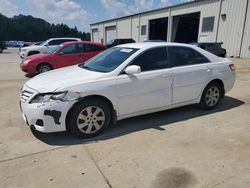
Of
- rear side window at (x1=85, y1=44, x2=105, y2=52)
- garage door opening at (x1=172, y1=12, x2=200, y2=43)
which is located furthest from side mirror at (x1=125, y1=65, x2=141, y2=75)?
garage door opening at (x1=172, y1=12, x2=200, y2=43)

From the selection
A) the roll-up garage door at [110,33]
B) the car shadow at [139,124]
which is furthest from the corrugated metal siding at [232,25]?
the roll-up garage door at [110,33]

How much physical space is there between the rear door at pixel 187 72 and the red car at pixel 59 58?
6.37 m

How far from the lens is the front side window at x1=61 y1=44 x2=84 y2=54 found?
10.1 m

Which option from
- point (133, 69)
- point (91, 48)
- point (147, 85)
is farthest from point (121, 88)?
point (91, 48)

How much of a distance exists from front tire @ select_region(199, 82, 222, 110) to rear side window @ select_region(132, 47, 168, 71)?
4.25 feet

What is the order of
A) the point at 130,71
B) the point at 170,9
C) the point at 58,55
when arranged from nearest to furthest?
the point at 130,71, the point at 58,55, the point at 170,9

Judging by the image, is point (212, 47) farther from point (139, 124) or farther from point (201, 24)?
point (139, 124)

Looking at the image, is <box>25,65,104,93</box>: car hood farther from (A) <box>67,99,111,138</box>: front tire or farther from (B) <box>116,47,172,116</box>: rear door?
(B) <box>116,47,172,116</box>: rear door

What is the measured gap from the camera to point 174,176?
9.40 ft

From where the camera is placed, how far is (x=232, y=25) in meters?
19.7

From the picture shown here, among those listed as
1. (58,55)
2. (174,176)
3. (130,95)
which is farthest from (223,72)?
(58,55)

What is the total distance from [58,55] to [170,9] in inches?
785

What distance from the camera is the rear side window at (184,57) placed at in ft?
15.2

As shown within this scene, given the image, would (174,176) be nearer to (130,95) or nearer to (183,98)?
(130,95)
